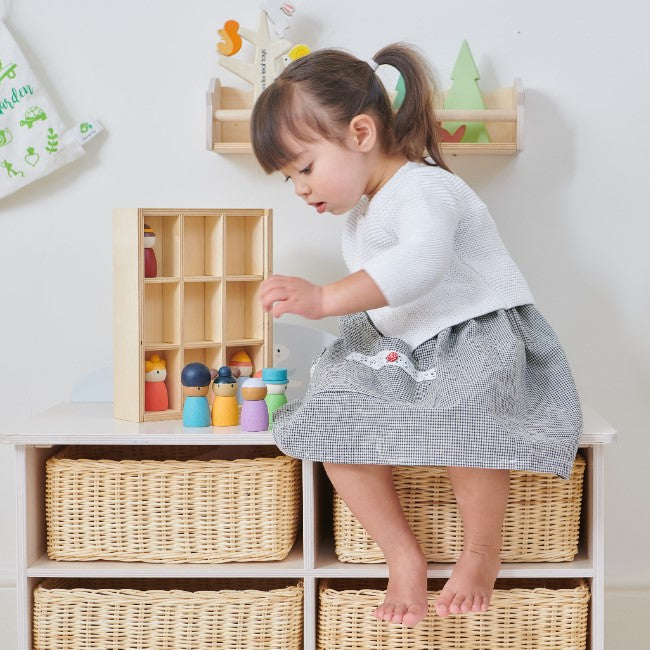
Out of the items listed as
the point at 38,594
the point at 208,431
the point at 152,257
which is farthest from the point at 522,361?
the point at 38,594

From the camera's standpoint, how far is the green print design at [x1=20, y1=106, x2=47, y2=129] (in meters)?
1.84

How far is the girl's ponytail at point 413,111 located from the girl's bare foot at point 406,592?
61 cm

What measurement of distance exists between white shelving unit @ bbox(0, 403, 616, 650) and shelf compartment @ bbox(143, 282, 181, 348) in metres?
0.19

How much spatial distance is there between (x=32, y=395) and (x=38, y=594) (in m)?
0.54

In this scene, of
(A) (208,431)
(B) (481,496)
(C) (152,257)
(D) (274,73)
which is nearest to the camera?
(B) (481,496)

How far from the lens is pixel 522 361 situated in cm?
144

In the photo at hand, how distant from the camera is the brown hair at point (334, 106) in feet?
4.75

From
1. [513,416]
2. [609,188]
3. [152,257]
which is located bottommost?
[513,416]

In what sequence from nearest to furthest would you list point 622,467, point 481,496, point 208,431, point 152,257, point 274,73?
point 481,496 → point 208,431 → point 152,257 → point 274,73 → point 622,467

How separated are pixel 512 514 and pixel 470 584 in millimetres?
139

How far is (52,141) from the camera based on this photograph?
184 cm

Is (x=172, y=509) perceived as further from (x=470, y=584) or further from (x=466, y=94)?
(x=466, y=94)

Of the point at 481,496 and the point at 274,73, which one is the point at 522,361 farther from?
the point at 274,73

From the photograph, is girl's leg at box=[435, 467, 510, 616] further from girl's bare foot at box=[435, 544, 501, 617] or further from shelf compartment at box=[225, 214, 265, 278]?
shelf compartment at box=[225, 214, 265, 278]
